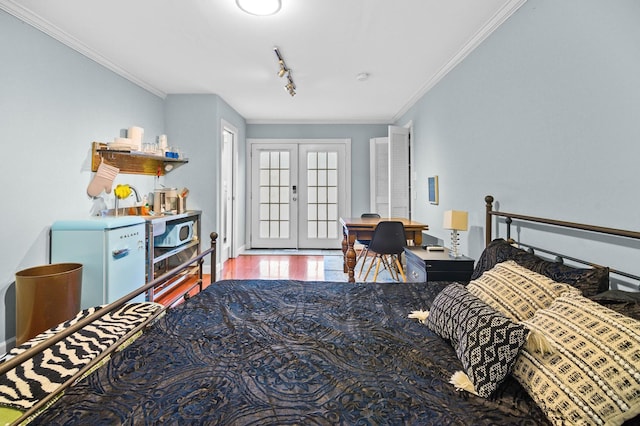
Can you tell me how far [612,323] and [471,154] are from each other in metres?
2.20

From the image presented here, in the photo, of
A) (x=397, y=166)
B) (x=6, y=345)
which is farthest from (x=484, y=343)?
(x=397, y=166)

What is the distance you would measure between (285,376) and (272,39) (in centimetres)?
277

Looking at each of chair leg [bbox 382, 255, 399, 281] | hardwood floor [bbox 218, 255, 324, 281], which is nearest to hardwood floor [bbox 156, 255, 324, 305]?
hardwood floor [bbox 218, 255, 324, 281]

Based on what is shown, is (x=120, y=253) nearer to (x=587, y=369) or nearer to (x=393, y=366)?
(x=393, y=366)

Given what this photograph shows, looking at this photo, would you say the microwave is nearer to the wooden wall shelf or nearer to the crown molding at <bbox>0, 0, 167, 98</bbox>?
the wooden wall shelf

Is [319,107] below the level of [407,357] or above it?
above

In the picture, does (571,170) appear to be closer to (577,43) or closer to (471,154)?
(577,43)

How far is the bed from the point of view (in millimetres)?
888

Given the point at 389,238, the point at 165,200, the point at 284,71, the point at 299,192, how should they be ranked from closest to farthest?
the point at 284,71, the point at 389,238, the point at 165,200, the point at 299,192

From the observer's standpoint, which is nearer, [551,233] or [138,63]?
[551,233]

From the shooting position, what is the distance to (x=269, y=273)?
15.5 ft

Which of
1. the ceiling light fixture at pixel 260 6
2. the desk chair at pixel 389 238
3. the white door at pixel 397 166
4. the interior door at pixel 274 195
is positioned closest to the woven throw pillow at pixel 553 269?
the desk chair at pixel 389 238

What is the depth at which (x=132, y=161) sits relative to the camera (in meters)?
3.89

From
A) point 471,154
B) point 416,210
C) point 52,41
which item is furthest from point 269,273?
point 52,41
